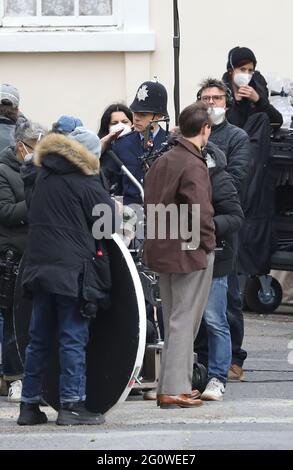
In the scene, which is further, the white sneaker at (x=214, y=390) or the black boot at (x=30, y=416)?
the white sneaker at (x=214, y=390)

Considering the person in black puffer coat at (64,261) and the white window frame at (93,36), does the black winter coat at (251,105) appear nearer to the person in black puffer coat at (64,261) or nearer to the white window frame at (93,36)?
the white window frame at (93,36)

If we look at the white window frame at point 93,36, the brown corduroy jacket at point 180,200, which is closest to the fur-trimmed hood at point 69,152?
the brown corduroy jacket at point 180,200

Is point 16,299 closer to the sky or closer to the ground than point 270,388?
closer to the sky

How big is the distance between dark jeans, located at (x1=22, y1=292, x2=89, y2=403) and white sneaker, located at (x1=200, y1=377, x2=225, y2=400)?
1254 millimetres

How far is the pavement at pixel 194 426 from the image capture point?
26.9 feet

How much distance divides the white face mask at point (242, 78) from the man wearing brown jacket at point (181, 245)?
110 inches

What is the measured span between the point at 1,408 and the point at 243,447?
251cm

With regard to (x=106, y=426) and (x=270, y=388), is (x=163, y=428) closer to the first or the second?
(x=106, y=426)

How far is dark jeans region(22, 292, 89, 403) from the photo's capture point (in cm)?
907

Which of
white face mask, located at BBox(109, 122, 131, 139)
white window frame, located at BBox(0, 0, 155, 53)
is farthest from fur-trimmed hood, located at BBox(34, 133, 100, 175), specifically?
white window frame, located at BBox(0, 0, 155, 53)

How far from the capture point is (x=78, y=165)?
29.8ft

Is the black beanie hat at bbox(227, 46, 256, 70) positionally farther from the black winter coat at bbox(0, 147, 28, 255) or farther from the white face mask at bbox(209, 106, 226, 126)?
the black winter coat at bbox(0, 147, 28, 255)

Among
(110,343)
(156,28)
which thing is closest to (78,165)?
(110,343)

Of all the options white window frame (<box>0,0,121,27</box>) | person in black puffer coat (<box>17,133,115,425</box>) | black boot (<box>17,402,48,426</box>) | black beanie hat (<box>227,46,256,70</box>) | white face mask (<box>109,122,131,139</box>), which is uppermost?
white window frame (<box>0,0,121,27</box>)
